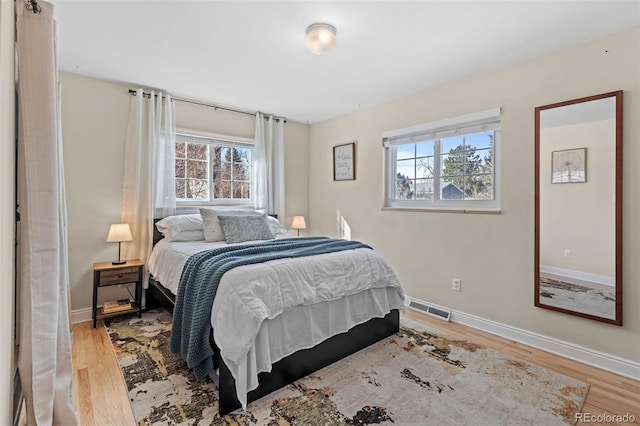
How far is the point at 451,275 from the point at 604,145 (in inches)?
63.7

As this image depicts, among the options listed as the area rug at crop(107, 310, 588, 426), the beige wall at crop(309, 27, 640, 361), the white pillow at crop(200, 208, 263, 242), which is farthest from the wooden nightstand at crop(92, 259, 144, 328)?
the beige wall at crop(309, 27, 640, 361)

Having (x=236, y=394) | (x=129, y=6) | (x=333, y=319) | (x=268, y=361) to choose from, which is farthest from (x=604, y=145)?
(x=129, y=6)

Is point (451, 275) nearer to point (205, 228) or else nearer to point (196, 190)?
point (205, 228)

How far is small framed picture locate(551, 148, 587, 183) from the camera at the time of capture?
2402mm

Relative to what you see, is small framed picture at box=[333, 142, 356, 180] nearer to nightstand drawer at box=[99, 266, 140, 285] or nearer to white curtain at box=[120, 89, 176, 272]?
white curtain at box=[120, 89, 176, 272]

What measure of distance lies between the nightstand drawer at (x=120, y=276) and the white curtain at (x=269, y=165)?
1.67 metres

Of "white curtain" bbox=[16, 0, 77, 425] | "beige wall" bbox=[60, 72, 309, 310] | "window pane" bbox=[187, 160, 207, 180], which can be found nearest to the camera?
"white curtain" bbox=[16, 0, 77, 425]

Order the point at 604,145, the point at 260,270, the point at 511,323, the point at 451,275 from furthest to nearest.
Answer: the point at 451,275
the point at 511,323
the point at 604,145
the point at 260,270

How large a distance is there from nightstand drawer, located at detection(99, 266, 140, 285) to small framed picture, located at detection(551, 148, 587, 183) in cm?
382

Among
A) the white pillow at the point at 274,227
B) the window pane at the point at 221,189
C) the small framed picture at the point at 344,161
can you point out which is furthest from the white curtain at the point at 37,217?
the small framed picture at the point at 344,161

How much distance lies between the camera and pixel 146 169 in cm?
342

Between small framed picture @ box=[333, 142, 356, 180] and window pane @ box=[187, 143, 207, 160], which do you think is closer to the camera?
window pane @ box=[187, 143, 207, 160]

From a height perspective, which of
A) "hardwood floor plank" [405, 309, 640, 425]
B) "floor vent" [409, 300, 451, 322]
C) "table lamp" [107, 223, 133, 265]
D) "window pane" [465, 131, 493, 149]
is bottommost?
"hardwood floor plank" [405, 309, 640, 425]

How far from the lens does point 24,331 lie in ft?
3.51
